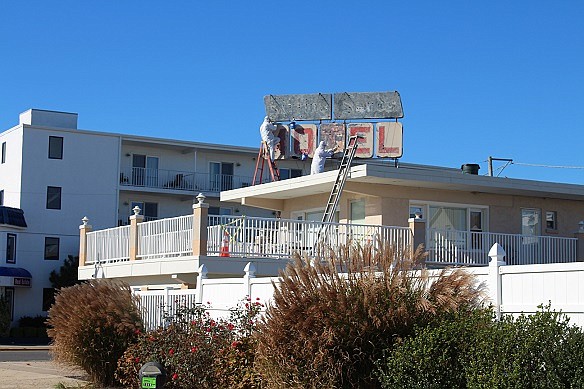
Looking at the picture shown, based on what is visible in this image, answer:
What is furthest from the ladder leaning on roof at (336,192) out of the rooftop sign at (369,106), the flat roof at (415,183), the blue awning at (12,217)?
the blue awning at (12,217)

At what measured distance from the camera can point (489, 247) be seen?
27453 millimetres

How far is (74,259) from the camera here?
53.2 meters

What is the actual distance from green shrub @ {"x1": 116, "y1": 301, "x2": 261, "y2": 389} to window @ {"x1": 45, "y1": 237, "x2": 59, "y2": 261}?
37.0m

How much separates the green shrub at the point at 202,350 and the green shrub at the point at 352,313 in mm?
1974

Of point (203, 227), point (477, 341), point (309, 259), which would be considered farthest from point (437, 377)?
Result: point (203, 227)

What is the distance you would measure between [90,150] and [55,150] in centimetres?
211

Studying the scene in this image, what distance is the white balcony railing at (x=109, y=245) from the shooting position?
91.7 ft

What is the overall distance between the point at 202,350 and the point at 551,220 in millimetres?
16931

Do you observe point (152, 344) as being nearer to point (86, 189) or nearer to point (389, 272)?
point (389, 272)

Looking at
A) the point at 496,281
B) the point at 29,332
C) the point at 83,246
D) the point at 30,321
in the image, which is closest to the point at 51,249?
the point at 30,321

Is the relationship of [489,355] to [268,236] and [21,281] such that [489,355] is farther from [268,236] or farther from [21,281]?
[21,281]

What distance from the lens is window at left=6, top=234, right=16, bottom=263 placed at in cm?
5194

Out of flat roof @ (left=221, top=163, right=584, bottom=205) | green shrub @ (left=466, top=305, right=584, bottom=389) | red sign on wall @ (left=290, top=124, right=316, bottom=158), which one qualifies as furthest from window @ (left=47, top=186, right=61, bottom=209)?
green shrub @ (left=466, top=305, right=584, bottom=389)

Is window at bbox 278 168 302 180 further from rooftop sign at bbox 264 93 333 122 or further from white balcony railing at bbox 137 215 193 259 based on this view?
white balcony railing at bbox 137 215 193 259
